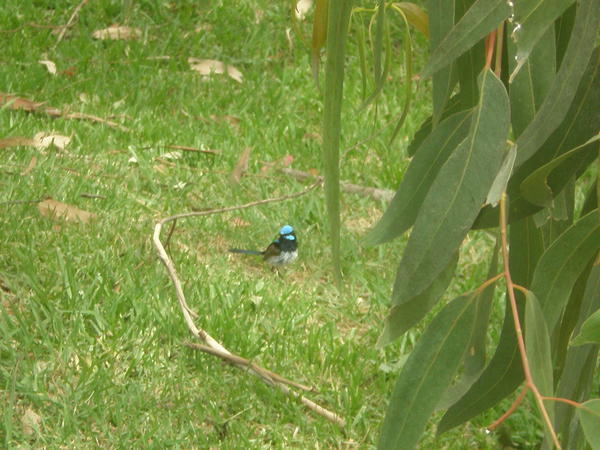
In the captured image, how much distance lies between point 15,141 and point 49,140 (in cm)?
17

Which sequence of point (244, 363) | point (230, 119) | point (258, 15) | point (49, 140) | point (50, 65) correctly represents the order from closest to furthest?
point (244, 363) → point (49, 140) → point (230, 119) → point (50, 65) → point (258, 15)

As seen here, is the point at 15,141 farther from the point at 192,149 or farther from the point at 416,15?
the point at 416,15

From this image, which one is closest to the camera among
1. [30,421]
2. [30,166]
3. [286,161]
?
[30,421]

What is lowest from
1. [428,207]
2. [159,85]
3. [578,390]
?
[159,85]

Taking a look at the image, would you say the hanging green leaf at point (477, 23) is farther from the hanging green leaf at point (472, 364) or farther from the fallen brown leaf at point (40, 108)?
the fallen brown leaf at point (40, 108)

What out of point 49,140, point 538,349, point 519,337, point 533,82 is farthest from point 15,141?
point 519,337

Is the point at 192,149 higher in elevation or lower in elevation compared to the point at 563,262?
lower

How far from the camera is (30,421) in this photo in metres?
2.70

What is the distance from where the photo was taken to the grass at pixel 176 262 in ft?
9.47

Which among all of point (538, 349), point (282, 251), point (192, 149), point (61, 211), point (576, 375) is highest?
point (538, 349)

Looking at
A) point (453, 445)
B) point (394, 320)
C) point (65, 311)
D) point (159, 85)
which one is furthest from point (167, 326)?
point (159, 85)

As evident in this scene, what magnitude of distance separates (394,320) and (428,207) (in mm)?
307

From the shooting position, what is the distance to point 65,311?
3.15m

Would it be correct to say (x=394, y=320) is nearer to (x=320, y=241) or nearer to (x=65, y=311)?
(x=65, y=311)
